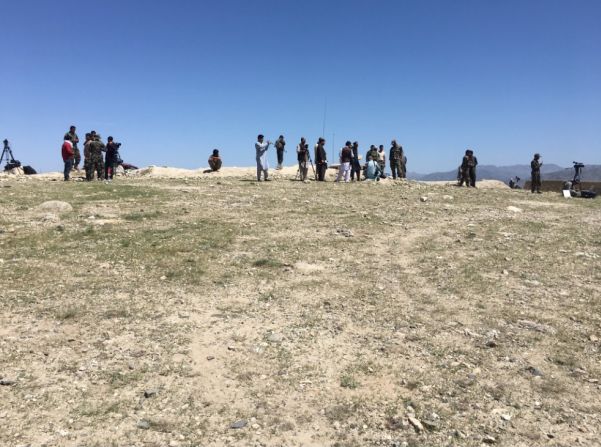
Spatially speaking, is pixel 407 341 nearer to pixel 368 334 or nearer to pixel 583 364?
pixel 368 334

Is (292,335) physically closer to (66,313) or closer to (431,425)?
(431,425)

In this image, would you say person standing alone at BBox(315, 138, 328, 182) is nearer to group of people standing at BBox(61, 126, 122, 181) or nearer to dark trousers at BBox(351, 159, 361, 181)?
dark trousers at BBox(351, 159, 361, 181)

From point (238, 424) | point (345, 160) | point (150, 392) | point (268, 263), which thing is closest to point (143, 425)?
point (150, 392)

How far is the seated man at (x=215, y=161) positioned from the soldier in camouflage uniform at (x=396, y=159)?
946cm

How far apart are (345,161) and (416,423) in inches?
789

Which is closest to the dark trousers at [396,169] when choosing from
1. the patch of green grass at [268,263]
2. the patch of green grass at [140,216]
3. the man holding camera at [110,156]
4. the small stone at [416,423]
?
the man holding camera at [110,156]

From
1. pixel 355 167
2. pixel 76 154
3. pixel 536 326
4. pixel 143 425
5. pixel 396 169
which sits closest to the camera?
pixel 143 425

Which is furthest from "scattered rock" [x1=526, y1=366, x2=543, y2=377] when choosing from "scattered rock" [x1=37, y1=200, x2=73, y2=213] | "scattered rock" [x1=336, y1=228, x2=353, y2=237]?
"scattered rock" [x1=37, y1=200, x2=73, y2=213]

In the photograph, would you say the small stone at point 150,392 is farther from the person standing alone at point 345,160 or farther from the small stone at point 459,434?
the person standing alone at point 345,160

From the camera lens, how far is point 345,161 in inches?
943

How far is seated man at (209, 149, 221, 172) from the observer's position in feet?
90.8

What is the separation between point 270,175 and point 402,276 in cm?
1832

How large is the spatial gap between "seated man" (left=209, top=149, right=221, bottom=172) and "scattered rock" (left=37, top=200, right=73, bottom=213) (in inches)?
567

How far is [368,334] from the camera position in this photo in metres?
6.36
